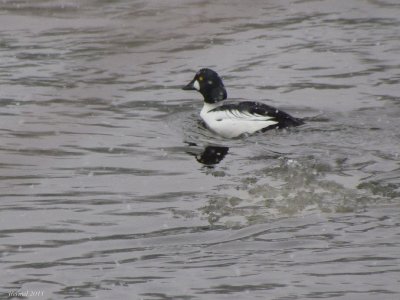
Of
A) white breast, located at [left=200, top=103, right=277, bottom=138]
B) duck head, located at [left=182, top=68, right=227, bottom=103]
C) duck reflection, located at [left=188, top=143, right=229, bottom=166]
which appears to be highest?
duck head, located at [left=182, top=68, right=227, bottom=103]

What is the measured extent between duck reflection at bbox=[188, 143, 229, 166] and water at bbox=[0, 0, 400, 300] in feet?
0.09

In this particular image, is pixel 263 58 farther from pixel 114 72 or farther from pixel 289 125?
pixel 289 125

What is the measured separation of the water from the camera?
860 centimetres

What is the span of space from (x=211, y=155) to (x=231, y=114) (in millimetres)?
1318

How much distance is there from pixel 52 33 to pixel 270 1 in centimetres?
461

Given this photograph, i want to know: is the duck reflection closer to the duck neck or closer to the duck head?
the duck neck

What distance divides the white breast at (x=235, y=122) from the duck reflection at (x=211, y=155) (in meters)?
0.64

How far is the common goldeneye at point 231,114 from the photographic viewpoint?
13.6 meters

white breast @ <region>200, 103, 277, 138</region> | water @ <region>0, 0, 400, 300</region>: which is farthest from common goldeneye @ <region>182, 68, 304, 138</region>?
water @ <region>0, 0, 400, 300</region>

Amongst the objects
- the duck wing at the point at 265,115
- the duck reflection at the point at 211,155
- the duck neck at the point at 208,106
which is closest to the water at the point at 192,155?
the duck reflection at the point at 211,155

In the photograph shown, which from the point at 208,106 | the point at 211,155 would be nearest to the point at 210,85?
the point at 208,106

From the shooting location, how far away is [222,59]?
1741 centimetres

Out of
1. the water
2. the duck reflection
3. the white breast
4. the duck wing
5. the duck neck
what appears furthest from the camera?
the duck neck

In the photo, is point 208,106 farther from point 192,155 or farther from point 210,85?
point 192,155
